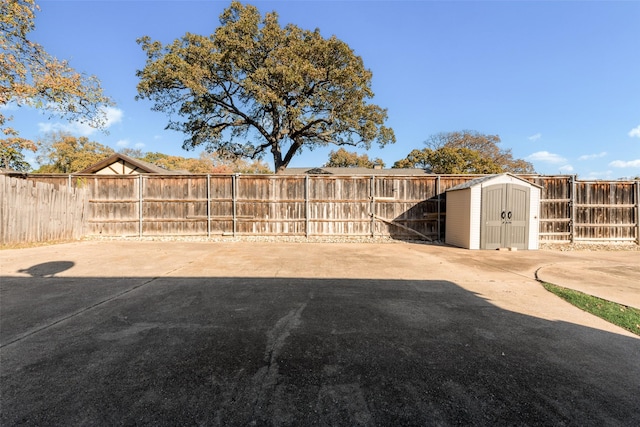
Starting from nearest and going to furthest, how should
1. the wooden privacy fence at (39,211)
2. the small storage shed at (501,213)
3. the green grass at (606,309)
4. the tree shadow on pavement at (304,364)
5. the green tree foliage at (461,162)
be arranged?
the tree shadow on pavement at (304,364)
the green grass at (606,309)
the wooden privacy fence at (39,211)
the small storage shed at (501,213)
the green tree foliage at (461,162)

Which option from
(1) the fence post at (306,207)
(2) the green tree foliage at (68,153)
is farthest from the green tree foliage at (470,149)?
(2) the green tree foliage at (68,153)

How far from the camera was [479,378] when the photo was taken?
6.67 feet

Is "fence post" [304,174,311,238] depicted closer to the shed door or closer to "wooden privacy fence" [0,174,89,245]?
the shed door

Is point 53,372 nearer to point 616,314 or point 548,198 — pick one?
point 616,314

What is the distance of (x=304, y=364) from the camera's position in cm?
220

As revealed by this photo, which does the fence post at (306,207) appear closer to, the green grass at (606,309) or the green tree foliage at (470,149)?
the green grass at (606,309)

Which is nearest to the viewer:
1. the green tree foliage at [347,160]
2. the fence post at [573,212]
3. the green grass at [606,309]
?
the green grass at [606,309]

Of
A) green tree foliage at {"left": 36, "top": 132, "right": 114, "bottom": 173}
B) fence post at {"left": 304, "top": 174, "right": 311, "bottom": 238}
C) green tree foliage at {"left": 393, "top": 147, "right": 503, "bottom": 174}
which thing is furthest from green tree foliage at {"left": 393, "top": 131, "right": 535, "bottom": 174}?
green tree foliage at {"left": 36, "top": 132, "right": 114, "bottom": 173}

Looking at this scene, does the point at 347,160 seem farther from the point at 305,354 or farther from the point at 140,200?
the point at 305,354

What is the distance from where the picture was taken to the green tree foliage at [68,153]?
1208 inches

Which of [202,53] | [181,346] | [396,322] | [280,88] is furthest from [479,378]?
[202,53]

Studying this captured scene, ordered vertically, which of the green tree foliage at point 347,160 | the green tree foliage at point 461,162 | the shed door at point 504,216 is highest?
the green tree foliage at point 347,160

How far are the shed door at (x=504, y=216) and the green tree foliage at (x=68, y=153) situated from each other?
3760 centimetres

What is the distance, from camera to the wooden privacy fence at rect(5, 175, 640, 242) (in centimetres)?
1069
